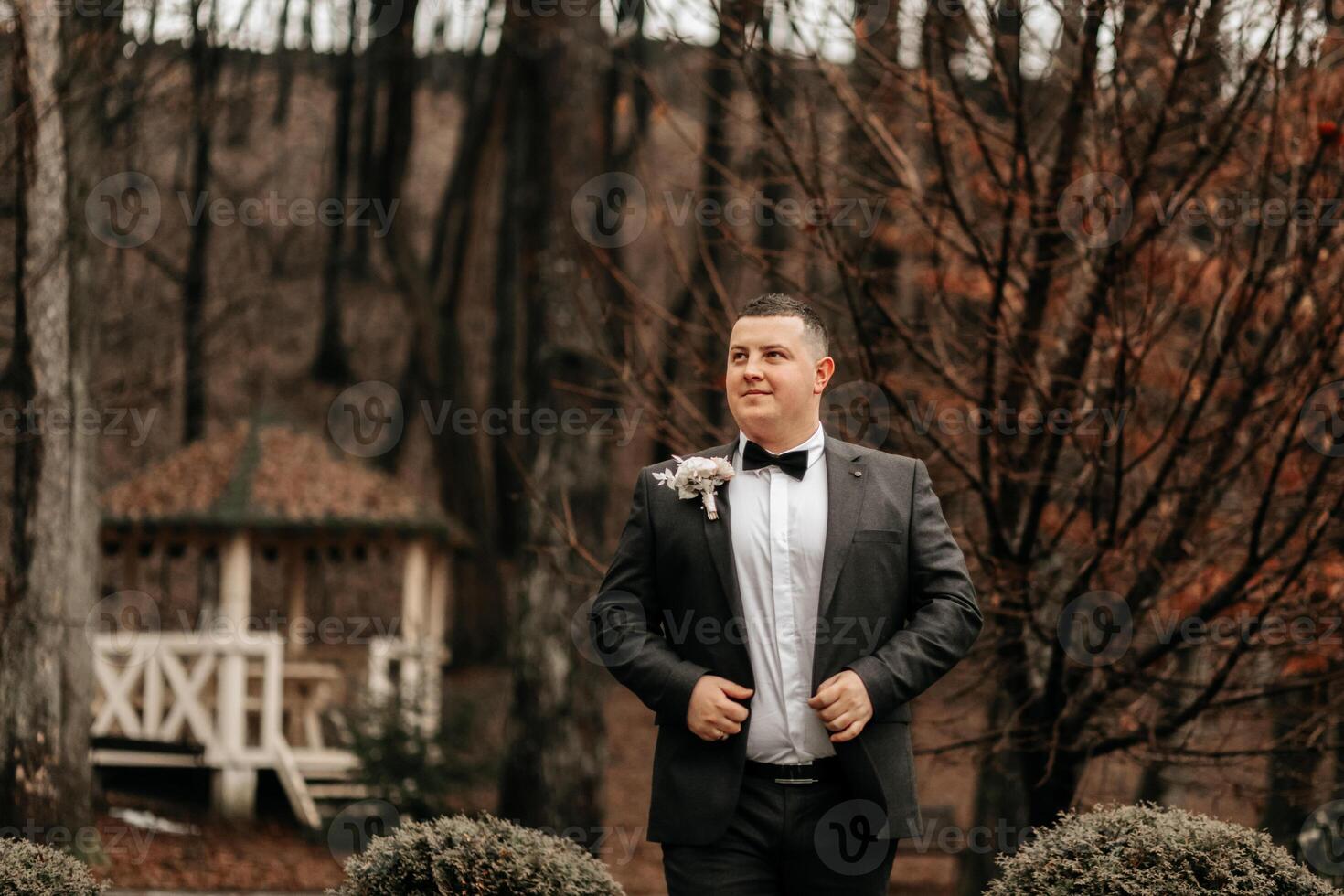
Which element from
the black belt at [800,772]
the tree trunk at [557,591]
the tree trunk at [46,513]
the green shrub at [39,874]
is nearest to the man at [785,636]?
the black belt at [800,772]

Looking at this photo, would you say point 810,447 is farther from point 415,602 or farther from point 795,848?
point 415,602

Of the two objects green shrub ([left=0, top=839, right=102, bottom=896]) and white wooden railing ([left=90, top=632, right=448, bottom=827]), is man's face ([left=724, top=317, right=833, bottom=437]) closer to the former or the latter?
green shrub ([left=0, top=839, right=102, bottom=896])

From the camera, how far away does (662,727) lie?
13.4 ft

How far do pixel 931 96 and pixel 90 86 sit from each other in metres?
5.53

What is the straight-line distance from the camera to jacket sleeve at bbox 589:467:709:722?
12.8 feet

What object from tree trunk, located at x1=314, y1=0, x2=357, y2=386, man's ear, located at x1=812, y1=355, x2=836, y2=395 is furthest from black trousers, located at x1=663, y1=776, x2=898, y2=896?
tree trunk, located at x1=314, y1=0, x2=357, y2=386

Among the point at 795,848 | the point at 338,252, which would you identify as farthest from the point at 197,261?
the point at 795,848

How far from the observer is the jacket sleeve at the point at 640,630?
389cm

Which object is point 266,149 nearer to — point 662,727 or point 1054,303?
point 1054,303

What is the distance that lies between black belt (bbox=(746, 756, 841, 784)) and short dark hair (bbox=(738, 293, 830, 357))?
101 centimetres

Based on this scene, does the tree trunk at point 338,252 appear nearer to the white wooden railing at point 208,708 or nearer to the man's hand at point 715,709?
the white wooden railing at point 208,708

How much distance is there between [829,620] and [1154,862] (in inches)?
52.1

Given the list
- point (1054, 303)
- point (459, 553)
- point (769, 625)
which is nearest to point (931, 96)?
point (1054, 303)

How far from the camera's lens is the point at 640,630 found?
4.05 meters
